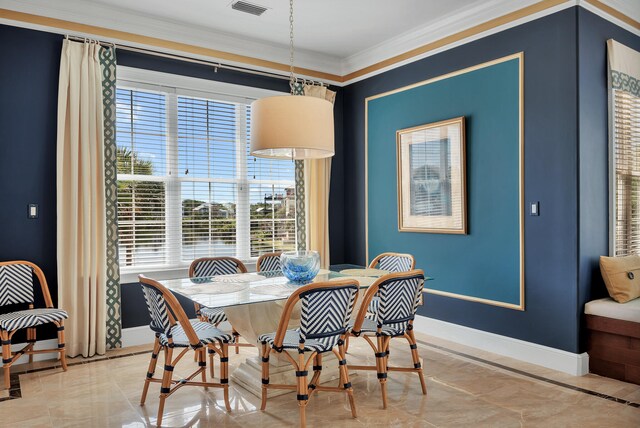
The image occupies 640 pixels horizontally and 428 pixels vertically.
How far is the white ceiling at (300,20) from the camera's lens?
12.9 ft

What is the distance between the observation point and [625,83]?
3.81 meters

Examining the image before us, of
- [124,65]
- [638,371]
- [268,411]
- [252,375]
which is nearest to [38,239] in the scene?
[124,65]

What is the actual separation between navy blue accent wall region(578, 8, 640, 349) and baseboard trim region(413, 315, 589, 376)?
333 millimetres

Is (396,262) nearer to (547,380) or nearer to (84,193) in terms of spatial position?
(547,380)

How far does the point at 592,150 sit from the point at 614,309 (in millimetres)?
1164

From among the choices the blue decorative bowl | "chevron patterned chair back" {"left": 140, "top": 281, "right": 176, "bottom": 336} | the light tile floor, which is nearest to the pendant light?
the blue decorative bowl

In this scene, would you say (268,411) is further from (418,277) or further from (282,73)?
(282,73)

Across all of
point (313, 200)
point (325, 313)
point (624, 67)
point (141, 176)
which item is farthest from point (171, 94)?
point (624, 67)

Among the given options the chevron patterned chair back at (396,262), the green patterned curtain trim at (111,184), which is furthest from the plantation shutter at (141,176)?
the chevron patterned chair back at (396,262)

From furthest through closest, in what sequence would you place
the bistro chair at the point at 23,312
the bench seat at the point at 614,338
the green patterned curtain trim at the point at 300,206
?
1. the green patterned curtain trim at the point at 300,206
2. the bistro chair at the point at 23,312
3. the bench seat at the point at 614,338

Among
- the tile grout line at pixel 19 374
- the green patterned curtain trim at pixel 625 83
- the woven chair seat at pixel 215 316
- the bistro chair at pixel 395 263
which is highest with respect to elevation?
the green patterned curtain trim at pixel 625 83

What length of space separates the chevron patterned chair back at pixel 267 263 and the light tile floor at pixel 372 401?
3.14ft

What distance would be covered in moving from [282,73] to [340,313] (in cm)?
329

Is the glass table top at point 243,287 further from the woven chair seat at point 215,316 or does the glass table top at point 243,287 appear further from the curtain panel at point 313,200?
the curtain panel at point 313,200
